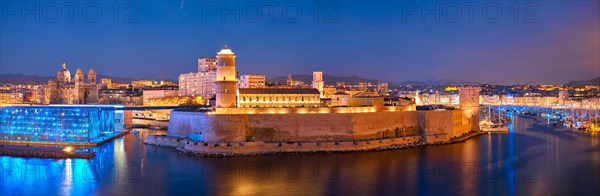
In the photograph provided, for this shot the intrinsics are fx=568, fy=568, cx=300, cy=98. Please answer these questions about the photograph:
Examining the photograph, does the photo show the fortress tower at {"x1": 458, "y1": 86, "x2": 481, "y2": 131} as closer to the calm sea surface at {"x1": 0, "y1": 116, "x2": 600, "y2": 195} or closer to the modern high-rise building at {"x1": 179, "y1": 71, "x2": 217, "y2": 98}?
the calm sea surface at {"x1": 0, "y1": 116, "x2": 600, "y2": 195}

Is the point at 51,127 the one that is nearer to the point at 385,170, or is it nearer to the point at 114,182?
the point at 114,182

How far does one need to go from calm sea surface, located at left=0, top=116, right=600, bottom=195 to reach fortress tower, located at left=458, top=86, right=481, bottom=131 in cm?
583

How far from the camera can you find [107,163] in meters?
17.7

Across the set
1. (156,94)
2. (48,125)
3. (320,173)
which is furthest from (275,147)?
(156,94)

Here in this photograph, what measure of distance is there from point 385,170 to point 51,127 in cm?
1331

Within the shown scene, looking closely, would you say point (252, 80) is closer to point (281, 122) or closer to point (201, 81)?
point (201, 81)

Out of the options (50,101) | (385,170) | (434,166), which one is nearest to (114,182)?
(385,170)

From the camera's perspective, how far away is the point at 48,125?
862 inches

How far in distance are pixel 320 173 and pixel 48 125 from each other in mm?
12018

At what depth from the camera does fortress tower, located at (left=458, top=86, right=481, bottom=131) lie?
26750 mm

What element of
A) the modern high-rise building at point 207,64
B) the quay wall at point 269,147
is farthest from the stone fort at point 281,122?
the modern high-rise building at point 207,64

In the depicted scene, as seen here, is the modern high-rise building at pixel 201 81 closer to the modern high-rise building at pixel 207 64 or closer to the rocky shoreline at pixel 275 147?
the modern high-rise building at pixel 207 64

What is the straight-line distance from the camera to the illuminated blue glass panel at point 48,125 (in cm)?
2188

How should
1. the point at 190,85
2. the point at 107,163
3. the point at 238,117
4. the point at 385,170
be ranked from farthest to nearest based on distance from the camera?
1. the point at 190,85
2. the point at 238,117
3. the point at 107,163
4. the point at 385,170
